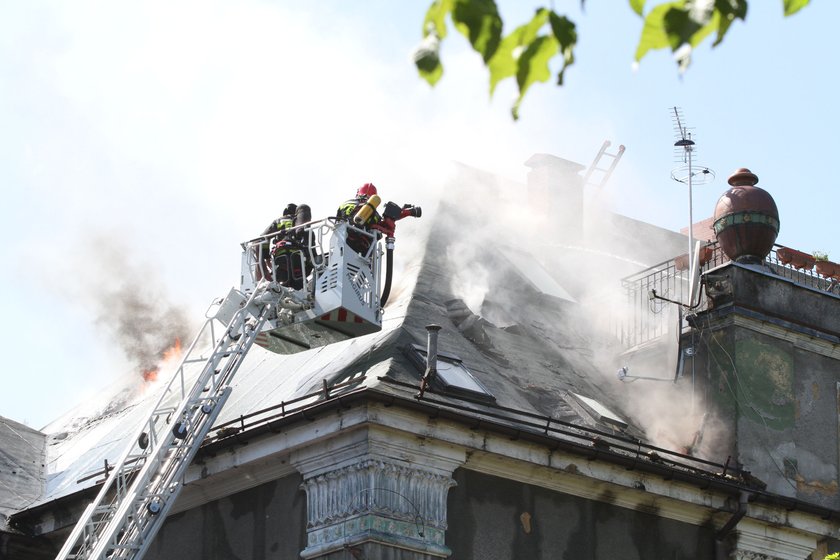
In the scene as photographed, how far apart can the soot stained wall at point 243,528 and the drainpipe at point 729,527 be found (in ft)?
16.9

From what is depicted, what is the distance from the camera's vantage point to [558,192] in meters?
27.2

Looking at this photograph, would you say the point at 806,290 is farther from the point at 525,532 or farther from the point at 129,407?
the point at 129,407

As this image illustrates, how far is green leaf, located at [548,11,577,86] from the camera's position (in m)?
5.55

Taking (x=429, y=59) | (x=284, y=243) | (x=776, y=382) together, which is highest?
(x=284, y=243)

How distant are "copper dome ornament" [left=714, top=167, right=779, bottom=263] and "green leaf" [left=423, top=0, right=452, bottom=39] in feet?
51.9

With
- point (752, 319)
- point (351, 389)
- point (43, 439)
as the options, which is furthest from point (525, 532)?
point (43, 439)

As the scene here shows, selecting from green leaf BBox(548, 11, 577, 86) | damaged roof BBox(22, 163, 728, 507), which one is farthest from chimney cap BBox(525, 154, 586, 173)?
green leaf BBox(548, 11, 577, 86)

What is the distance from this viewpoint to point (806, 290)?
21.0 meters

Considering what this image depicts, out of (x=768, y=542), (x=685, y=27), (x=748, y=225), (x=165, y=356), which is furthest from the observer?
(x=165, y=356)

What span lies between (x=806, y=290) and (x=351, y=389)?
24.8ft

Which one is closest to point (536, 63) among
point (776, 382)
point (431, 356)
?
point (431, 356)

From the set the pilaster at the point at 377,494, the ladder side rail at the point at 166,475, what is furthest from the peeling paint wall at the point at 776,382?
the ladder side rail at the point at 166,475

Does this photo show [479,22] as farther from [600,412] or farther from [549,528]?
[600,412]

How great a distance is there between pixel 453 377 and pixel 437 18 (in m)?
11.8
